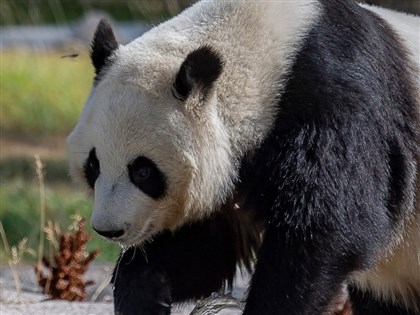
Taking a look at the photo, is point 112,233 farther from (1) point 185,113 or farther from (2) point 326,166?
(2) point 326,166

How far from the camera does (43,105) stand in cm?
1232

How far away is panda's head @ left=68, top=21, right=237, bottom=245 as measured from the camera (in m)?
4.16

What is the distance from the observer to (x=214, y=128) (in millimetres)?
4199

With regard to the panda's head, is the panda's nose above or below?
below

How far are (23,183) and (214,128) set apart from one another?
19.2 ft

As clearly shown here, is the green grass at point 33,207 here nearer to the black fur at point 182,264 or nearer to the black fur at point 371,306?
the black fur at point 371,306

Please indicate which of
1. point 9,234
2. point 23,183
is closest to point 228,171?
point 9,234

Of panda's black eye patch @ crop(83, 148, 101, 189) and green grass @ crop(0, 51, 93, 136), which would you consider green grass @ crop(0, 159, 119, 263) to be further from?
panda's black eye patch @ crop(83, 148, 101, 189)

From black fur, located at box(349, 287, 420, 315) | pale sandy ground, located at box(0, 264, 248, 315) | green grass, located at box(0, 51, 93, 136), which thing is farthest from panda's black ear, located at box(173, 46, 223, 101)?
green grass, located at box(0, 51, 93, 136)

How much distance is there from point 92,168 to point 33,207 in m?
4.82

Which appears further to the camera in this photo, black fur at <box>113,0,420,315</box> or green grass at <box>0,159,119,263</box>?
green grass at <box>0,159,119,263</box>

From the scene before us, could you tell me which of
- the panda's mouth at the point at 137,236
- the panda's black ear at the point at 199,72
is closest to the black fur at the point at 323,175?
the panda's black ear at the point at 199,72

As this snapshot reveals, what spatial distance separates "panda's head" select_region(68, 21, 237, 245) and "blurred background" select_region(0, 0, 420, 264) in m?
2.22

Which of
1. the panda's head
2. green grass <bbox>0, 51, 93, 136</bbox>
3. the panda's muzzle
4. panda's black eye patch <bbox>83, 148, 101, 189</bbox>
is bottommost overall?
green grass <bbox>0, 51, 93, 136</bbox>
